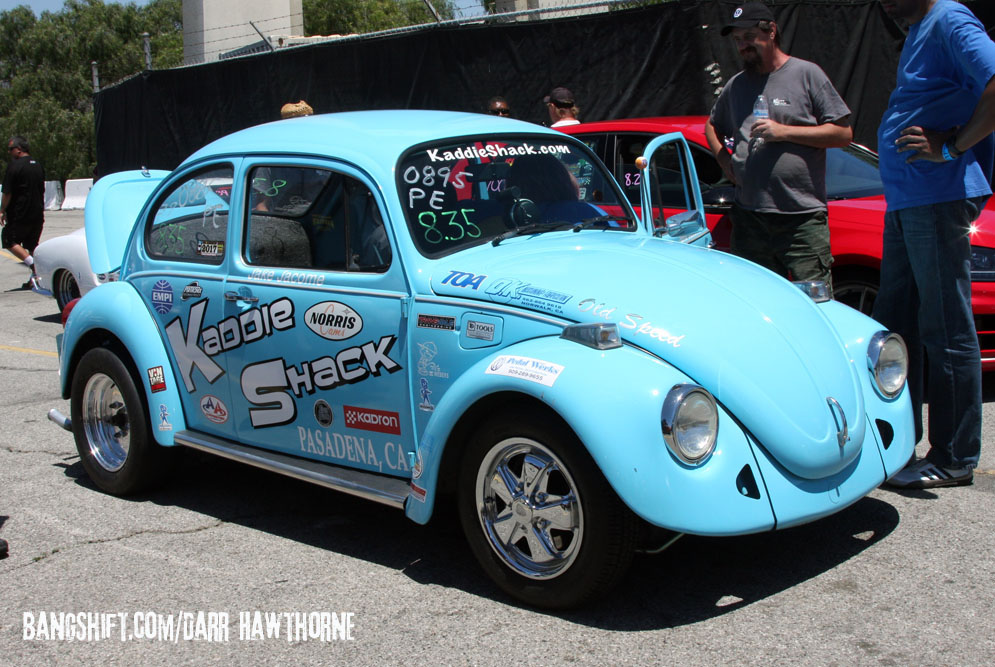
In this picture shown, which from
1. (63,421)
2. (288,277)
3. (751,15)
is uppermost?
(751,15)

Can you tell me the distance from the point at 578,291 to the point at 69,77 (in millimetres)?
57097

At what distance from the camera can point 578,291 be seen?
12.2 ft

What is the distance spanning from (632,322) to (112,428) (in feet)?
9.67

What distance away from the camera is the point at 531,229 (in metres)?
4.33

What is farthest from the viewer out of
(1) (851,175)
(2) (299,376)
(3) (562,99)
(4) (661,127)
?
(3) (562,99)

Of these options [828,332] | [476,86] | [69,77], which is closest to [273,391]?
[828,332]

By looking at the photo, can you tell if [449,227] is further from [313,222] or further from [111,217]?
[111,217]

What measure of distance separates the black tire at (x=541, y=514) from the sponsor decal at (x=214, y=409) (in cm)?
146

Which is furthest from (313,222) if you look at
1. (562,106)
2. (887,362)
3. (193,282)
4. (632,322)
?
(562,106)

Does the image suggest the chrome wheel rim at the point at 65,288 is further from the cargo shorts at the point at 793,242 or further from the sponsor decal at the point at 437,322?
the sponsor decal at the point at 437,322

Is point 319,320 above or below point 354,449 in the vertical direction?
above

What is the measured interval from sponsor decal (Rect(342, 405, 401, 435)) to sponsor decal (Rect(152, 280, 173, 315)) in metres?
1.23

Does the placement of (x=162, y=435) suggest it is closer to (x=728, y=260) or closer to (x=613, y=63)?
(x=728, y=260)

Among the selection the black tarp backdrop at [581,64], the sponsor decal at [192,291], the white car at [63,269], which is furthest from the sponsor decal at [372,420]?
the black tarp backdrop at [581,64]
